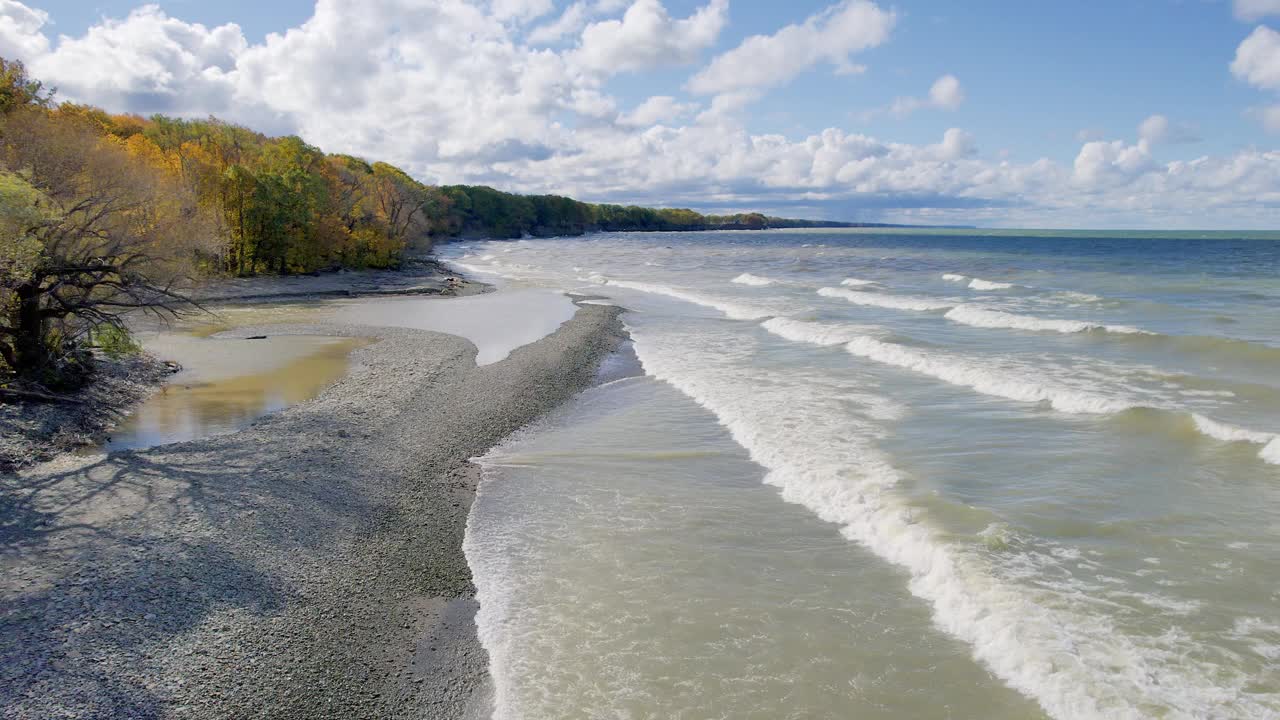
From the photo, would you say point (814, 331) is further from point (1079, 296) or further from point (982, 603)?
point (1079, 296)

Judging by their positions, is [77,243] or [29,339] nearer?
[29,339]

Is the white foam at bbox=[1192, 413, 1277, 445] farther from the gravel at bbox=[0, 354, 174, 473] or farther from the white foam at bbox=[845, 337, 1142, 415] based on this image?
the gravel at bbox=[0, 354, 174, 473]

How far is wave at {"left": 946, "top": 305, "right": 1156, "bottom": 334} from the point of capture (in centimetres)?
2484

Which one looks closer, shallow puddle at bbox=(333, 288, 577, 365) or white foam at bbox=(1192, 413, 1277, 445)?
white foam at bbox=(1192, 413, 1277, 445)

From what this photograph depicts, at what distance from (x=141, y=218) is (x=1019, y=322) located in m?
28.9

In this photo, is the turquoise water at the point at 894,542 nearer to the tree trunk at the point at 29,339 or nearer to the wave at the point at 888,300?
the tree trunk at the point at 29,339

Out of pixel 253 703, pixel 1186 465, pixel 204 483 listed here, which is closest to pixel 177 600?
pixel 253 703

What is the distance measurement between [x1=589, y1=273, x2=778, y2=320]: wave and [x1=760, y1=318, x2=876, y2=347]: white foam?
2.42 meters

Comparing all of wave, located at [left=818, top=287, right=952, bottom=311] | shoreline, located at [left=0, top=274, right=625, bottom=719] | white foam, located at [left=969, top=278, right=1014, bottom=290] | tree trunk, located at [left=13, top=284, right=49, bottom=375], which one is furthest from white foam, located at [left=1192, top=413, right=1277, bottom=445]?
white foam, located at [left=969, top=278, right=1014, bottom=290]

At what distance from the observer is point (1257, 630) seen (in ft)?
22.9

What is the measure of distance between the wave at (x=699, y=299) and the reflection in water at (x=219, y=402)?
57.5 feet

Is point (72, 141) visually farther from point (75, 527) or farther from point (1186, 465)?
point (1186, 465)

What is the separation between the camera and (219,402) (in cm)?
1475

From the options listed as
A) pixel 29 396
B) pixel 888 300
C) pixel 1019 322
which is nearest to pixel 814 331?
pixel 1019 322
